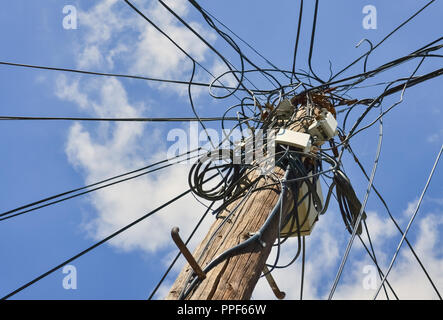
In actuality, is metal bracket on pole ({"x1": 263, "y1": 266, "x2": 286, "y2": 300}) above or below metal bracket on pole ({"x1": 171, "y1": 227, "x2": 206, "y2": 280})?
below

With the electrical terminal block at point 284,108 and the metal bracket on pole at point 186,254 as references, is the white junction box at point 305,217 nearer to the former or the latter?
the electrical terminal block at point 284,108

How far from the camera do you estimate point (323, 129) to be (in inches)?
140

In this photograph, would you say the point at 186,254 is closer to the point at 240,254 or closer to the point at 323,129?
the point at 240,254

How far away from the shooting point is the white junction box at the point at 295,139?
323 centimetres

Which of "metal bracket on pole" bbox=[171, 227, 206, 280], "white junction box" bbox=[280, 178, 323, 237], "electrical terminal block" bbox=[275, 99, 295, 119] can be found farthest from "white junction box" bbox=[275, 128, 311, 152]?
"metal bracket on pole" bbox=[171, 227, 206, 280]

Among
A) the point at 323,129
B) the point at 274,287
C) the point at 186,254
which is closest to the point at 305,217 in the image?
the point at 274,287

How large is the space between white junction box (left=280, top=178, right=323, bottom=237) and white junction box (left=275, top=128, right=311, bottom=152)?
0.24 meters

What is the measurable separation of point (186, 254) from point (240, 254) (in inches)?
13.3

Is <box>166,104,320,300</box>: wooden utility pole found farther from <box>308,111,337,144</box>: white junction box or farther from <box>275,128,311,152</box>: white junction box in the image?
<box>308,111,337,144</box>: white junction box

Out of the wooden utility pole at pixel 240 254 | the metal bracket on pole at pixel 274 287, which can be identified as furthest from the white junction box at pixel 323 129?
the metal bracket on pole at pixel 274 287

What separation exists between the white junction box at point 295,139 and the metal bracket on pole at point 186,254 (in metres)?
1.21

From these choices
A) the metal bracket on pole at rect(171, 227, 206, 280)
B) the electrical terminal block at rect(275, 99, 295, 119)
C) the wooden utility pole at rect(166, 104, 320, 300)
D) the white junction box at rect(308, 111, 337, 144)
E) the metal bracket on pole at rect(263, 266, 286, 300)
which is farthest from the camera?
the electrical terminal block at rect(275, 99, 295, 119)

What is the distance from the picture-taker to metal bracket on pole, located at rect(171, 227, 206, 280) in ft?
7.24
